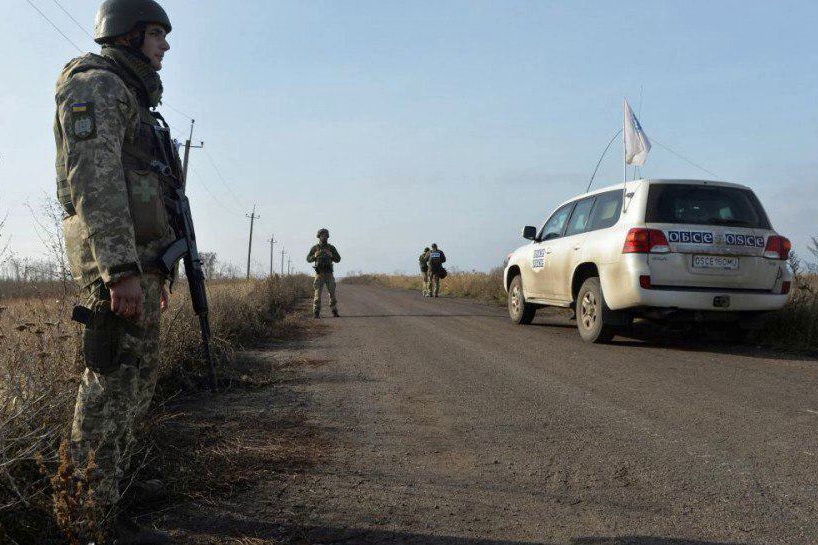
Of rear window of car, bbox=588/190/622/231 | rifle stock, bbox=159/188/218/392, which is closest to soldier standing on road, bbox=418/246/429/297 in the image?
rear window of car, bbox=588/190/622/231

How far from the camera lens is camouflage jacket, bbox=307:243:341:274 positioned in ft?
44.8

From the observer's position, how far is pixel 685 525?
260cm

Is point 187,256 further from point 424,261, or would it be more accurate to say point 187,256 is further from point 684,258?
point 424,261

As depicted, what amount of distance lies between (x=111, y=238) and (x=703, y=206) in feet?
21.2

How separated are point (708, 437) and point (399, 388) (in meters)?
2.46

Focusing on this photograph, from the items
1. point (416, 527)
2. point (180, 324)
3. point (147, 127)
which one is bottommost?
point (416, 527)

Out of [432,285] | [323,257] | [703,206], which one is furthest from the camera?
[432,285]

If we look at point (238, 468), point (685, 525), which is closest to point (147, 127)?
point (238, 468)

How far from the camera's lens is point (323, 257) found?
13.8m

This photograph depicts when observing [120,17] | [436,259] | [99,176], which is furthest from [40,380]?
[436,259]

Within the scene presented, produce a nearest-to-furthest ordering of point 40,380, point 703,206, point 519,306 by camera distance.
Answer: point 40,380 < point 703,206 < point 519,306

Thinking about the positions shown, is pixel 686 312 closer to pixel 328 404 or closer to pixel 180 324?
pixel 328 404

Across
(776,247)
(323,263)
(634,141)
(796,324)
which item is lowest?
(796,324)

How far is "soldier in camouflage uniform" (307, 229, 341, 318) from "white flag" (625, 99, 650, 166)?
6316 mm
